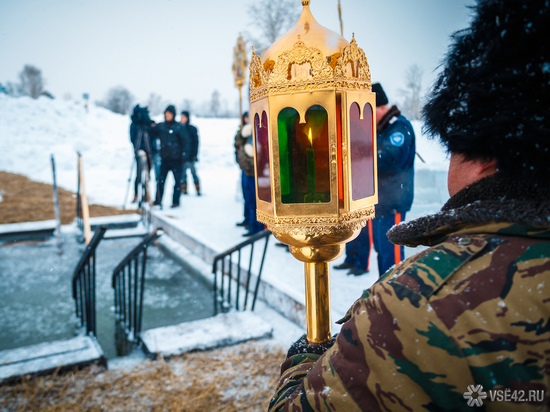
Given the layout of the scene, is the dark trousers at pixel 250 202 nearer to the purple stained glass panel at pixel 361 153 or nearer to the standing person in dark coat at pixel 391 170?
the standing person in dark coat at pixel 391 170

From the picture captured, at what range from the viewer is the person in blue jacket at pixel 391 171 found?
300 centimetres

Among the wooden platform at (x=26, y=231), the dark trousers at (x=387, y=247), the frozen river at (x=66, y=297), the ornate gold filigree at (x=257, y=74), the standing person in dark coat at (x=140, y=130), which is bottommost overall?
the frozen river at (x=66, y=297)

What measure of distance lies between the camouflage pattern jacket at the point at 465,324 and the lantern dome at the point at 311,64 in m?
0.50

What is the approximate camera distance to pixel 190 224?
711 cm

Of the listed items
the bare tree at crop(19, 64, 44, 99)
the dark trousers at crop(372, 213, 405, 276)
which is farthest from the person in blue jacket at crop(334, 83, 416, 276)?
the bare tree at crop(19, 64, 44, 99)

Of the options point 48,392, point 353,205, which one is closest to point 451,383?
point 353,205

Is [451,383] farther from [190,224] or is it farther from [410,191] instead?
[190,224]

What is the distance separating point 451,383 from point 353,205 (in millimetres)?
575

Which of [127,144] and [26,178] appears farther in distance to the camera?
[127,144]

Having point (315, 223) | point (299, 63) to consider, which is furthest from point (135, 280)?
point (299, 63)

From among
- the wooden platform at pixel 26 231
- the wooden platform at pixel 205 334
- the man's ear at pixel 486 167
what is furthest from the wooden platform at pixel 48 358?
the wooden platform at pixel 26 231

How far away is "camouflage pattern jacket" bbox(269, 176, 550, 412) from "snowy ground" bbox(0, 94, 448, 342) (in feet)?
0.97

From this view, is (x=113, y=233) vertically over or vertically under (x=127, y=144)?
under

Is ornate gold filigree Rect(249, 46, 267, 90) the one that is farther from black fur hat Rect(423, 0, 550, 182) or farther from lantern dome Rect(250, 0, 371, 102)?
black fur hat Rect(423, 0, 550, 182)
